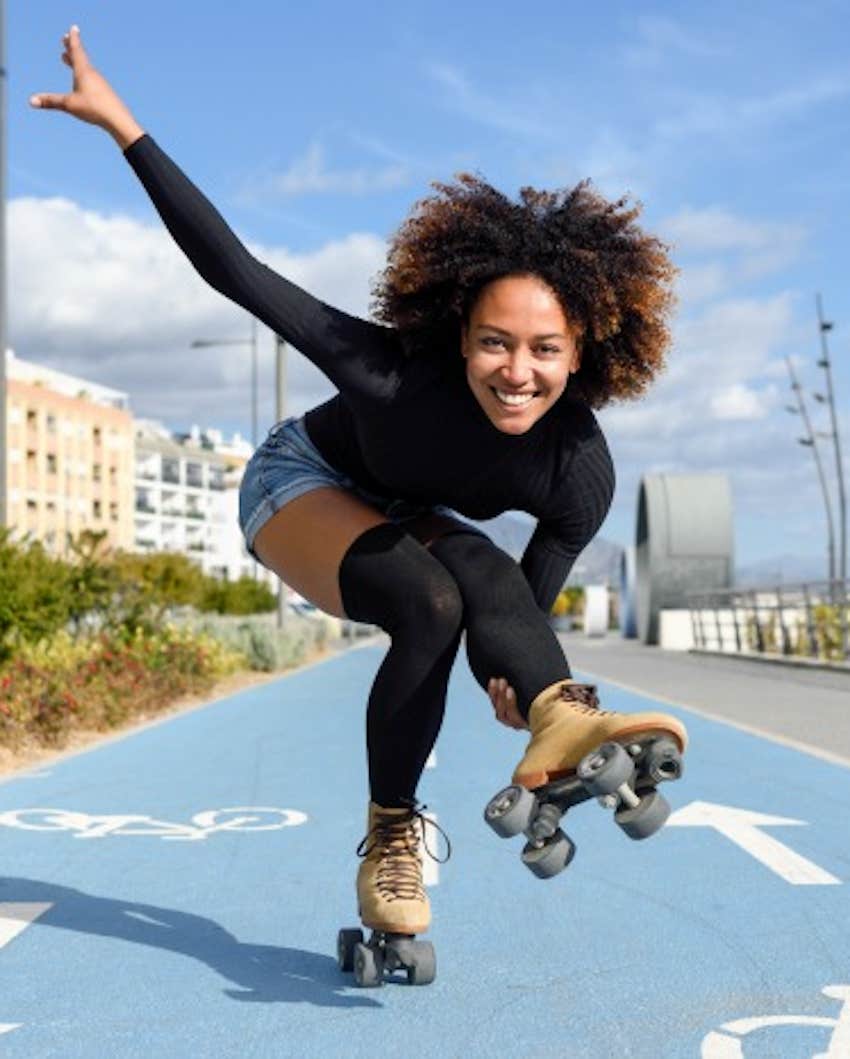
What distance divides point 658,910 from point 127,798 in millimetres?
4571

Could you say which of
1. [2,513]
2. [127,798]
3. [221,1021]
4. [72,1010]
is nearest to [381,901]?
[221,1021]

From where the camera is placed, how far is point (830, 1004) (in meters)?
4.23

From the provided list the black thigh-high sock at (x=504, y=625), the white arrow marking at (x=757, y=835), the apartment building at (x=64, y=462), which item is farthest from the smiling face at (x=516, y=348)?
the apartment building at (x=64, y=462)

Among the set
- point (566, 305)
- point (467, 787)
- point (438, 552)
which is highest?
point (566, 305)

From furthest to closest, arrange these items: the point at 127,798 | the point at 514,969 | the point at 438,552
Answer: the point at 127,798, the point at 514,969, the point at 438,552

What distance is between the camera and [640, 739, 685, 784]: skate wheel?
3.44m

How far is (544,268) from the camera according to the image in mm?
4016

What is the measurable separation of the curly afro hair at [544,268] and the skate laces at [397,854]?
47.4 inches

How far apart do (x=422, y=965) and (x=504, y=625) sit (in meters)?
1.02

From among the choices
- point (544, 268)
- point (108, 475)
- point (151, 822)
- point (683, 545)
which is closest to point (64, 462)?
point (108, 475)

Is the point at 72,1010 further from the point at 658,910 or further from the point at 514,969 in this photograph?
the point at 658,910

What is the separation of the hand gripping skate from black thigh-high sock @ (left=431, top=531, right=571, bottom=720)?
0.32 meters

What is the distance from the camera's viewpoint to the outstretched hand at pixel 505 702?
3951mm

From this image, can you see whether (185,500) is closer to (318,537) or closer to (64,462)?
(64,462)
